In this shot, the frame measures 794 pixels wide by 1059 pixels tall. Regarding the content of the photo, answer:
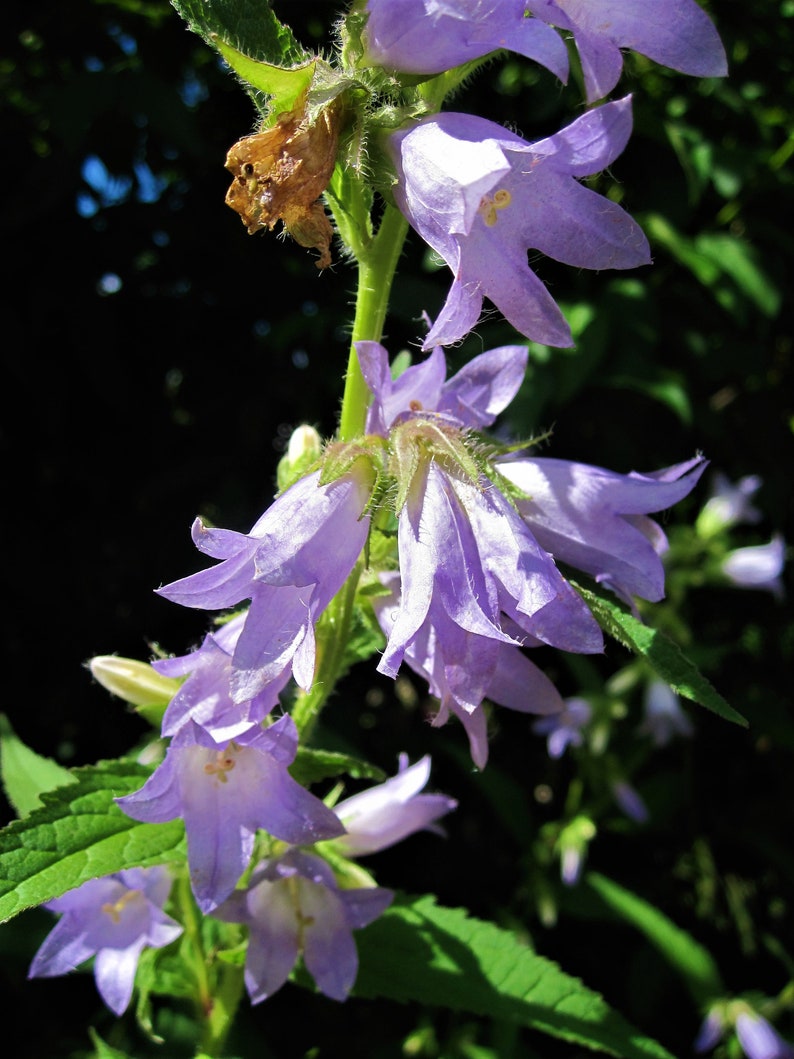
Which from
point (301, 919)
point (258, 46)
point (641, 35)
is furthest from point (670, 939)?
point (258, 46)

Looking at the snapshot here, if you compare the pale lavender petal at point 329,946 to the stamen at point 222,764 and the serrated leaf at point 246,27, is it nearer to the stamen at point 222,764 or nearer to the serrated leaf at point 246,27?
the stamen at point 222,764

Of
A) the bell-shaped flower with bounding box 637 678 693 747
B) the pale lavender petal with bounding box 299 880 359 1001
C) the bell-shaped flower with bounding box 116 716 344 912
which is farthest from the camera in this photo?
the bell-shaped flower with bounding box 637 678 693 747

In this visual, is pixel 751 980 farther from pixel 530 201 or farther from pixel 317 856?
pixel 530 201

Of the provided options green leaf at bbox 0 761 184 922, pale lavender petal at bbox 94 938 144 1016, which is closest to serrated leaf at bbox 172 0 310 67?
green leaf at bbox 0 761 184 922

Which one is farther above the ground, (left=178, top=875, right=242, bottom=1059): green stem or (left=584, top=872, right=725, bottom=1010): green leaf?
(left=178, top=875, right=242, bottom=1059): green stem

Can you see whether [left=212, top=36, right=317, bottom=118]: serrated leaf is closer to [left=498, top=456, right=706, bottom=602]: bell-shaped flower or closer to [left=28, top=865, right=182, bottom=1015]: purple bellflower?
[left=498, top=456, right=706, bottom=602]: bell-shaped flower

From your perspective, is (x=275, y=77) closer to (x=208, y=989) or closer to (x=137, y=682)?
(x=137, y=682)

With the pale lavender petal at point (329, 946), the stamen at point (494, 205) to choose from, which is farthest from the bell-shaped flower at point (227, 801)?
the stamen at point (494, 205)
